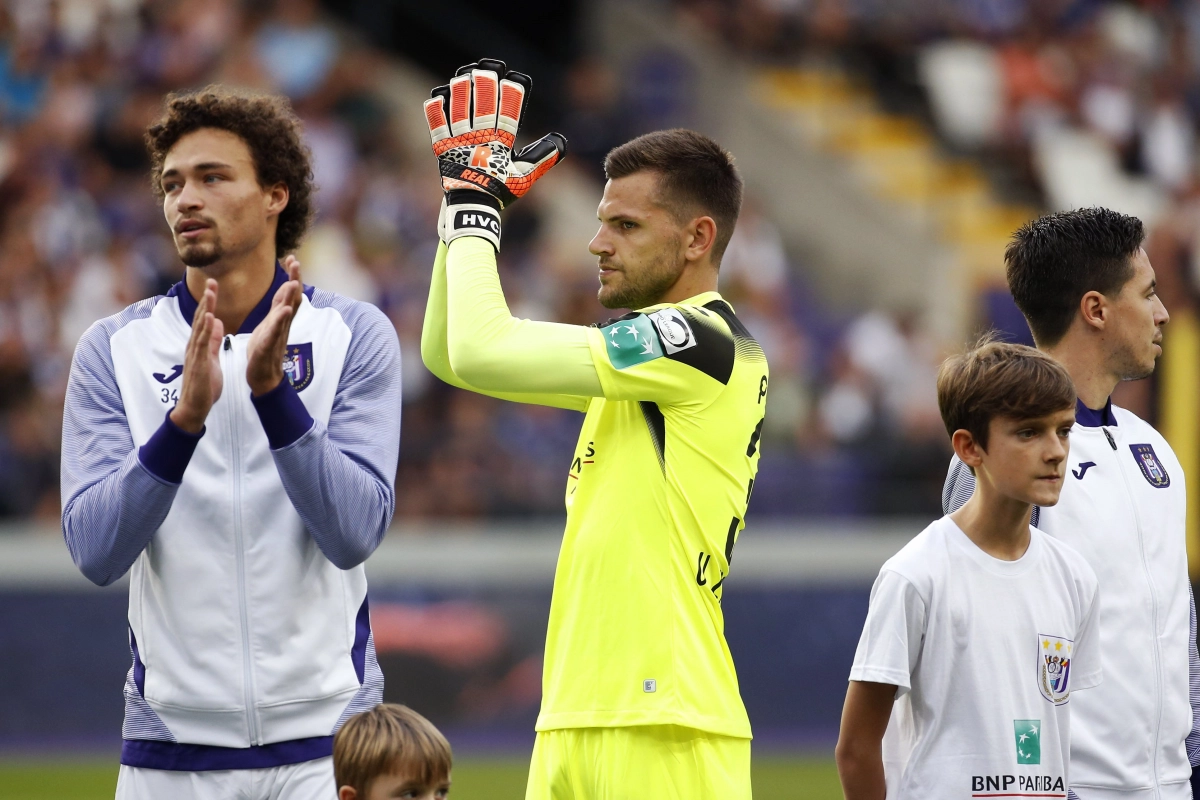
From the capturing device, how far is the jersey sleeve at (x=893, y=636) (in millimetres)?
3779

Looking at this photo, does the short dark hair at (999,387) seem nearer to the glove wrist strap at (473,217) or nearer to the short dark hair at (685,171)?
the short dark hair at (685,171)

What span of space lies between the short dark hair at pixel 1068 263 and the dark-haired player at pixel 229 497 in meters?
1.85

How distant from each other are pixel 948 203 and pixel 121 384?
1602cm

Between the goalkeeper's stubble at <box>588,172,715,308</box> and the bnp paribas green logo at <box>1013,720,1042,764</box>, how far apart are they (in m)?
1.45

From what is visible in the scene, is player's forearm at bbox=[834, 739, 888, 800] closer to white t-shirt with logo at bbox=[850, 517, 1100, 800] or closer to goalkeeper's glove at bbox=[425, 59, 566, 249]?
white t-shirt with logo at bbox=[850, 517, 1100, 800]

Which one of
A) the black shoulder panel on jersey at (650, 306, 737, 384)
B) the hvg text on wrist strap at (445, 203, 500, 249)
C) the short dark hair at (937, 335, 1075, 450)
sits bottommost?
the short dark hair at (937, 335, 1075, 450)

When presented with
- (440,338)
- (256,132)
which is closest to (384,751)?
(440,338)

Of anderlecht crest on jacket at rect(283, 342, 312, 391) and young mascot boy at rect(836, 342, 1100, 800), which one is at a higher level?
anderlecht crest on jacket at rect(283, 342, 312, 391)

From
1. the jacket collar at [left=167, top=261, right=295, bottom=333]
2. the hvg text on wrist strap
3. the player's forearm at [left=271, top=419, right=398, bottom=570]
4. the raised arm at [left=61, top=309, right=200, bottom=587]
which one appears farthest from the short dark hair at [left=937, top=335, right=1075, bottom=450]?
the raised arm at [left=61, top=309, right=200, bottom=587]

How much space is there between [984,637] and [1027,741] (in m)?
0.27

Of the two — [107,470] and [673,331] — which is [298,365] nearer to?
[107,470]

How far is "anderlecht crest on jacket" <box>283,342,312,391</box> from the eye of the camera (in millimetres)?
3926

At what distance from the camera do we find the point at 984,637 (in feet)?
12.6

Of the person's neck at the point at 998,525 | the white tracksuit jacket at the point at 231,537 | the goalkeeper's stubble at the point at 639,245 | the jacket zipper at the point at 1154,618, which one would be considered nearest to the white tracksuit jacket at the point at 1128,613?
→ the jacket zipper at the point at 1154,618
